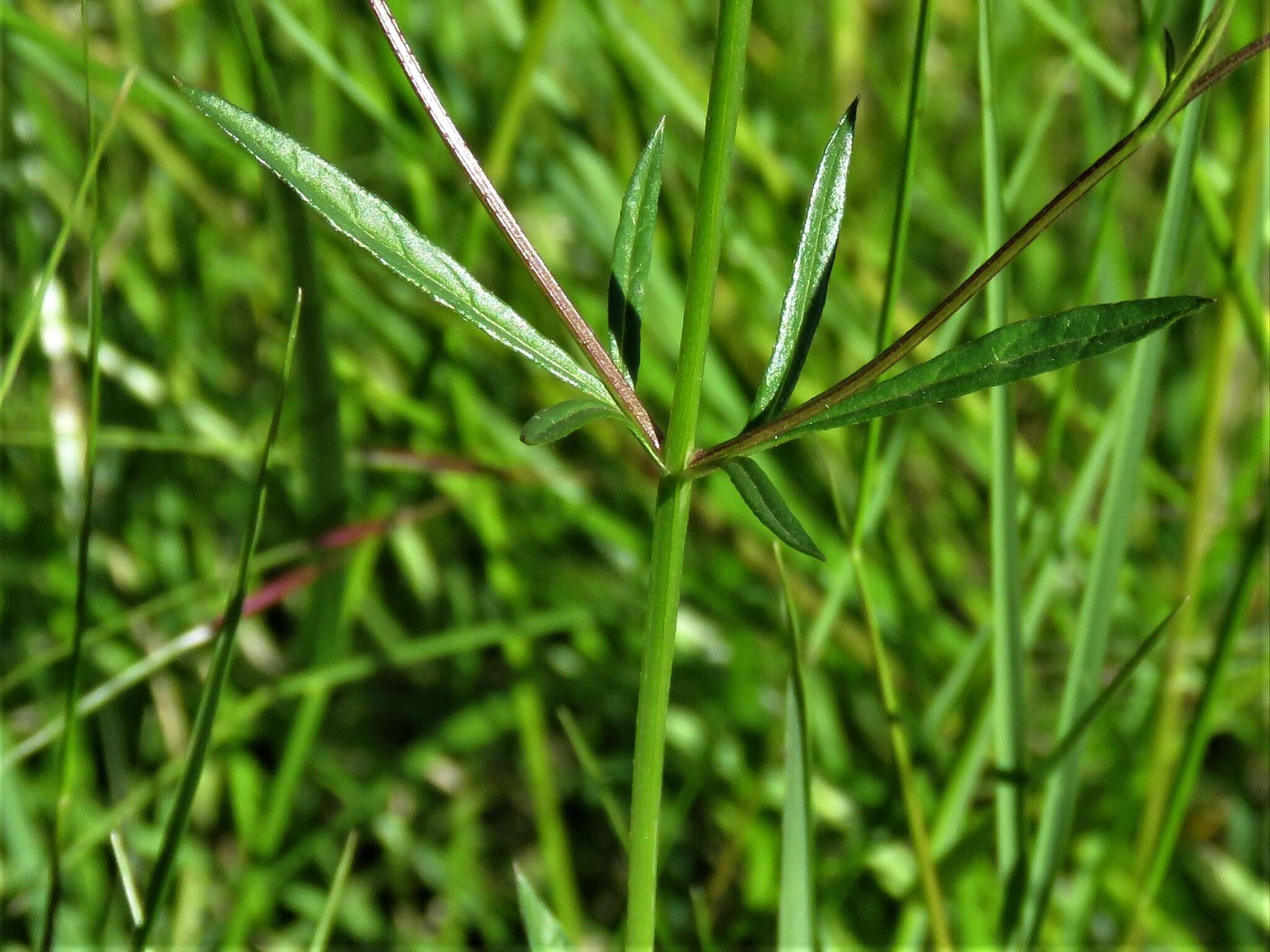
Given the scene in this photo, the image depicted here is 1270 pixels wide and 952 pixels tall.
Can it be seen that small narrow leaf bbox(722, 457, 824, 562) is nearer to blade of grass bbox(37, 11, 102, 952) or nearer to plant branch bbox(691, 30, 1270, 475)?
plant branch bbox(691, 30, 1270, 475)

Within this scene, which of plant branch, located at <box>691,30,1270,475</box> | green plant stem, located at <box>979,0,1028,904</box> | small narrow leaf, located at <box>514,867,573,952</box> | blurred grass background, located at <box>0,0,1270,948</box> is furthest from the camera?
blurred grass background, located at <box>0,0,1270,948</box>

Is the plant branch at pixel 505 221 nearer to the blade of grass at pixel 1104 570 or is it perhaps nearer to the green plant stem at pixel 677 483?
the green plant stem at pixel 677 483

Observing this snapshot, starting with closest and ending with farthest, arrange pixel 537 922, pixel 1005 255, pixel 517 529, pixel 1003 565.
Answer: pixel 1005 255
pixel 537 922
pixel 1003 565
pixel 517 529

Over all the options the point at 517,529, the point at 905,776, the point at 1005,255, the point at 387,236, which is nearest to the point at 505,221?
the point at 387,236

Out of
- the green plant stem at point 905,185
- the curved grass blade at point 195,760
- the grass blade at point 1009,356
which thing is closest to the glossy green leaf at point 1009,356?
the grass blade at point 1009,356

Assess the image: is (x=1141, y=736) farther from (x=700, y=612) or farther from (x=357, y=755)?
(x=357, y=755)

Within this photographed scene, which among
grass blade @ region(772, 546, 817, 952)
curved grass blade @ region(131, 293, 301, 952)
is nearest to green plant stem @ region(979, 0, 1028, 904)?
grass blade @ region(772, 546, 817, 952)

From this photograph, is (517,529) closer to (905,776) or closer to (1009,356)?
(905,776)
